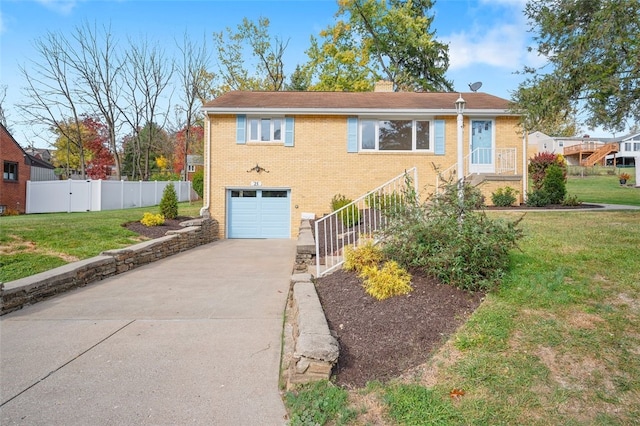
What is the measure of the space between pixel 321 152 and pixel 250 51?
18.7 m

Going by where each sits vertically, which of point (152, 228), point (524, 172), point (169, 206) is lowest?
point (152, 228)

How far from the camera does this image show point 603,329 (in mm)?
3299

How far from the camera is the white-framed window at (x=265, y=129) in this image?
13.8 meters

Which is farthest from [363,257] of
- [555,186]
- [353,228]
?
[555,186]

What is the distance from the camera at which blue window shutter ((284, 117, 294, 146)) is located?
44.9 ft

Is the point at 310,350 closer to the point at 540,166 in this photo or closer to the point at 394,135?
the point at 394,135

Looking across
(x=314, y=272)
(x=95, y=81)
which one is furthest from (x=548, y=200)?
(x=95, y=81)

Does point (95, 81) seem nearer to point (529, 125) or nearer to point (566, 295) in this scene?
point (529, 125)

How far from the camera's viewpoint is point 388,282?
14.0ft

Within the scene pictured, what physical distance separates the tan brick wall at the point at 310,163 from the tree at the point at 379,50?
12.1m

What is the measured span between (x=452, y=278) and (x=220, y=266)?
18.5ft

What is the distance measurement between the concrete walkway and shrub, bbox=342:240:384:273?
117 centimetres

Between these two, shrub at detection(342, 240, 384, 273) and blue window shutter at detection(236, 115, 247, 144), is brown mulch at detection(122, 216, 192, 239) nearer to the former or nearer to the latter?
blue window shutter at detection(236, 115, 247, 144)

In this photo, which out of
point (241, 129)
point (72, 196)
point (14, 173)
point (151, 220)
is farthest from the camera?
point (14, 173)
